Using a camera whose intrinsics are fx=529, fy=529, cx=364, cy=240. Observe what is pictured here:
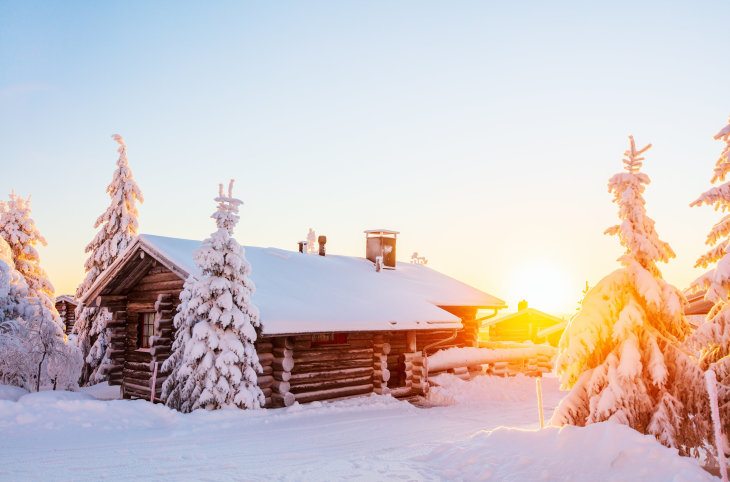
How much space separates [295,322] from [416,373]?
7.24 m

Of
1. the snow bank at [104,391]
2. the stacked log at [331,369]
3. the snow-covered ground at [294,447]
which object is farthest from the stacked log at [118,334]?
the stacked log at [331,369]

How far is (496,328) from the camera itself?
43.8 metres

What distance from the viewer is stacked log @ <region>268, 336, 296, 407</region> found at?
1520 cm

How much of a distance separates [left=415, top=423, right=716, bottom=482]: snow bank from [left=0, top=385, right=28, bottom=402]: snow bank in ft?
42.7

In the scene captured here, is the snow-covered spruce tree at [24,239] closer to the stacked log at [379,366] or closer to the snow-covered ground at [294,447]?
the snow-covered ground at [294,447]

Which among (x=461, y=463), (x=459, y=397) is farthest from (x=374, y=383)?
(x=461, y=463)

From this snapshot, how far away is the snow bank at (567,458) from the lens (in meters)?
A: 7.73

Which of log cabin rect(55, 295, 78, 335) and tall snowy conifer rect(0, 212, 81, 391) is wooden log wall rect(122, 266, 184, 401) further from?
log cabin rect(55, 295, 78, 335)

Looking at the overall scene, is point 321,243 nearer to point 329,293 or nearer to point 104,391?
point 329,293

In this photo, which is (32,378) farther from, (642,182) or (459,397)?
(642,182)

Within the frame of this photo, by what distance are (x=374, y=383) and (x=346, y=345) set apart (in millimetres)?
1952

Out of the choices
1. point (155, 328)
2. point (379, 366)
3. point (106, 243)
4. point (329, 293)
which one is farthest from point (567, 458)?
point (106, 243)

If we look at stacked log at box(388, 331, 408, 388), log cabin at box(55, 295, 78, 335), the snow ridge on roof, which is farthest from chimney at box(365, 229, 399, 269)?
log cabin at box(55, 295, 78, 335)

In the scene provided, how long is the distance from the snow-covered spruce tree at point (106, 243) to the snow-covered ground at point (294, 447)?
1313 centimetres
